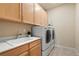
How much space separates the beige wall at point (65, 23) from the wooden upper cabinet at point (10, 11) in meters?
A: 3.50

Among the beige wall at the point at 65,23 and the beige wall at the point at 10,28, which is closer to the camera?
the beige wall at the point at 10,28

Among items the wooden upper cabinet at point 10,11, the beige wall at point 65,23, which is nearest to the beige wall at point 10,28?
the wooden upper cabinet at point 10,11

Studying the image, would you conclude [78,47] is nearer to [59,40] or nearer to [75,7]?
[59,40]

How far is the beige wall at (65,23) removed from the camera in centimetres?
546

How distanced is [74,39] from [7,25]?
4.05m

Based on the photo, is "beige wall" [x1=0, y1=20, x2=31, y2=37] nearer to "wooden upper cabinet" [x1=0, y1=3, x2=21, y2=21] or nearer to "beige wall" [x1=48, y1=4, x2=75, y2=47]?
"wooden upper cabinet" [x1=0, y1=3, x2=21, y2=21]

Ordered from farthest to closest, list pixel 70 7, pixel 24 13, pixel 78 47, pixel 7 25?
pixel 70 7, pixel 78 47, pixel 24 13, pixel 7 25

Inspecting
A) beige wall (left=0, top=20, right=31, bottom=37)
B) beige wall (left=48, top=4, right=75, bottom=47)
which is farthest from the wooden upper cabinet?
beige wall (left=48, top=4, right=75, bottom=47)

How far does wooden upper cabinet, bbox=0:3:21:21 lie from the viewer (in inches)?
63.0

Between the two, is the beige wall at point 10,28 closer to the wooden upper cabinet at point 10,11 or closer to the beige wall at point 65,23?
the wooden upper cabinet at point 10,11

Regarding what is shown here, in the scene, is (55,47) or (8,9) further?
(55,47)

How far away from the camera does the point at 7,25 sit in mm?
2221

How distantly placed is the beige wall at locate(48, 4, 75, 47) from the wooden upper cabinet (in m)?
3.50

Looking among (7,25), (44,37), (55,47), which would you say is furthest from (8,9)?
(55,47)
